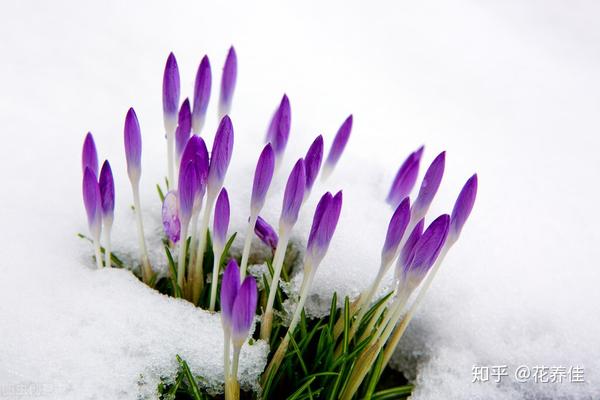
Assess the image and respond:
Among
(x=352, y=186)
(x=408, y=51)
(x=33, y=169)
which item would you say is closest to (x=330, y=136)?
(x=352, y=186)

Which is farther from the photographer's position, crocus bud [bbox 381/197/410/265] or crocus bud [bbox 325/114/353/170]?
crocus bud [bbox 325/114/353/170]

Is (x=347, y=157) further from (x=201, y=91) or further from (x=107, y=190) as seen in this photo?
(x=107, y=190)

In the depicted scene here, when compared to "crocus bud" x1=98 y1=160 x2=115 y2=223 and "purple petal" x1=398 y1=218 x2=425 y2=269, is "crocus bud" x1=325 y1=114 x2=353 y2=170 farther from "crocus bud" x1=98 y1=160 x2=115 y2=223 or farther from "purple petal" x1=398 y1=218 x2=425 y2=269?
"crocus bud" x1=98 y1=160 x2=115 y2=223

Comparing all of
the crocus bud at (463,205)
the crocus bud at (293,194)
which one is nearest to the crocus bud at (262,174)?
the crocus bud at (293,194)

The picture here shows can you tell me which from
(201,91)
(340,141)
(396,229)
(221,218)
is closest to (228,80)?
(201,91)

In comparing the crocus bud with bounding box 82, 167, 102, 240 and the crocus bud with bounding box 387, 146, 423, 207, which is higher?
the crocus bud with bounding box 387, 146, 423, 207

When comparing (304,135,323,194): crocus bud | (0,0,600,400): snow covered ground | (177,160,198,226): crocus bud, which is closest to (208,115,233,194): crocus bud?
(177,160,198,226): crocus bud

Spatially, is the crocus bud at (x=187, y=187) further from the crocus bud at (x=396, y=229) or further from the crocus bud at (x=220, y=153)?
the crocus bud at (x=396, y=229)
